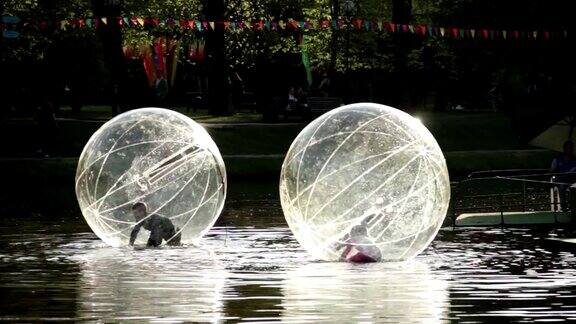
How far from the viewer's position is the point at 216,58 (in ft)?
229

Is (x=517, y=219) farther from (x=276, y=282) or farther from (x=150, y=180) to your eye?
(x=276, y=282)

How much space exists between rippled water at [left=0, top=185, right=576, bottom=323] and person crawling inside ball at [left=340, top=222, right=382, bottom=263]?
0.20m

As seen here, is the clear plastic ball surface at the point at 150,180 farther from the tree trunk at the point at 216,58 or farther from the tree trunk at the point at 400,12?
the tree trunk at the point at 400,12

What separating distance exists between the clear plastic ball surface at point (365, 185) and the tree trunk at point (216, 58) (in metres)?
40.8

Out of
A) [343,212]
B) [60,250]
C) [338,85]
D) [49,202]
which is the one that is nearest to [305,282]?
[343,212]

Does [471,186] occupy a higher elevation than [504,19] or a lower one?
lower

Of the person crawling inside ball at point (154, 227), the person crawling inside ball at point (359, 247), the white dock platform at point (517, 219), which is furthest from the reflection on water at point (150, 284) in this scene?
the white dock platform at point (517, 219)

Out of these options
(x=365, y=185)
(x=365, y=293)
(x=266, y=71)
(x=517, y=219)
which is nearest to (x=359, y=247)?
(x=365, y=185)

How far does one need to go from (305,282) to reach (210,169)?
551 centimetres

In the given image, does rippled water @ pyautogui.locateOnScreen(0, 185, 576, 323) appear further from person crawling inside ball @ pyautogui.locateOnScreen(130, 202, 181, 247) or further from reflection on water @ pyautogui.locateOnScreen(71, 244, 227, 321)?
person crawling inside ball @ pyautogui.locateOnScreen(130, 202, 181, 247)

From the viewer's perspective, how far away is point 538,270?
27.0 meters

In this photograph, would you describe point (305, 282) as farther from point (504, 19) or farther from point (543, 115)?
point (504, 19)

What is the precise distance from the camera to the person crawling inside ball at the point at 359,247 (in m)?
26.5

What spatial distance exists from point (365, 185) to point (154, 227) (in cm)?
509
